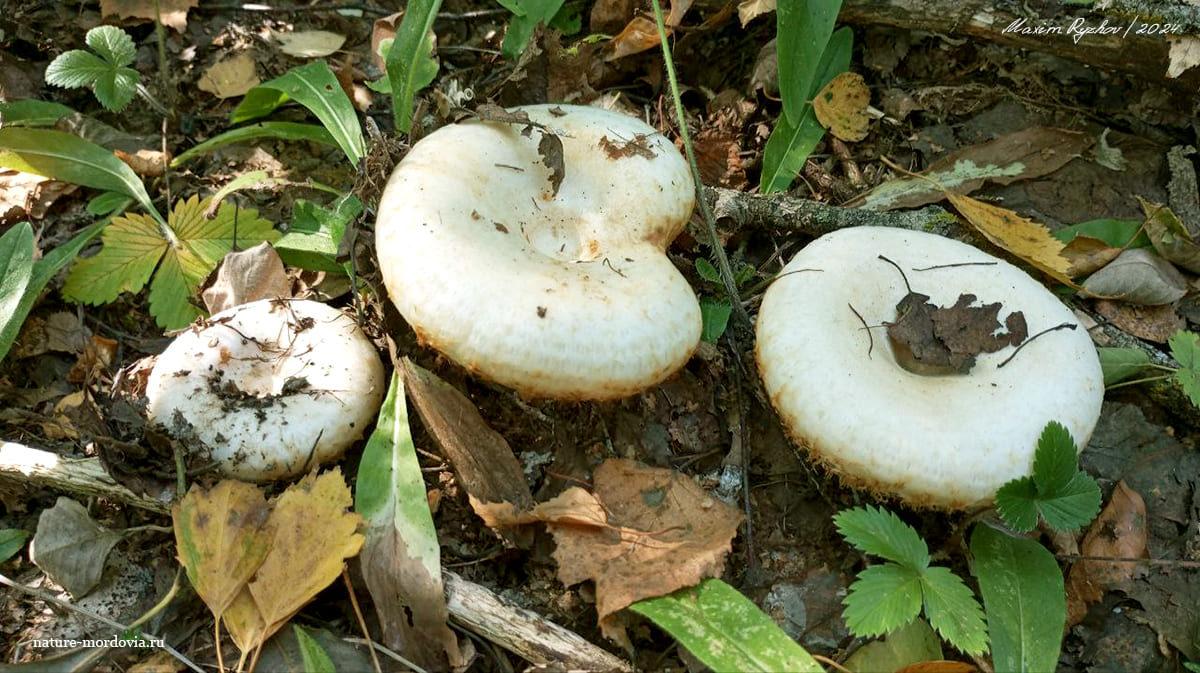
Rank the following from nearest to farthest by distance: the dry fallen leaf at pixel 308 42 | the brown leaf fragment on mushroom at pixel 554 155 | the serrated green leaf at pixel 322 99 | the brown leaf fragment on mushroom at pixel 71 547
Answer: the brown leaf fragment on mushroom at pixel 71 547
the brown leaf fragment on mushroom at pixel 554 155
the serrated green leaf at pixel 322 99
the dry fallen leaf at pixel 308 42

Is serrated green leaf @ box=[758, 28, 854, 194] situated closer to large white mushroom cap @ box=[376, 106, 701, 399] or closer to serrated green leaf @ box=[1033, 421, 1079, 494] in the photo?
large white mushroom cap @ box=[376, 106, 701, 399]

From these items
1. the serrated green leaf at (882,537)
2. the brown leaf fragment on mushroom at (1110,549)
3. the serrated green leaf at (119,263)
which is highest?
the serrated green leaf at (119,263)

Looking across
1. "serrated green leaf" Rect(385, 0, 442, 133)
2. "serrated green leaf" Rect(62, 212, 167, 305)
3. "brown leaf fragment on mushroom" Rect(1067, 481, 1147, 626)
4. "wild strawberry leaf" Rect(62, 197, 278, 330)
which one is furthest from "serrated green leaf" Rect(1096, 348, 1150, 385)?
"serrated green leaf" Rect(62, 212, 167, 305)

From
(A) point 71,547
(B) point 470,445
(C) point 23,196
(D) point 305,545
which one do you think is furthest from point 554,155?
(C) point 23,196

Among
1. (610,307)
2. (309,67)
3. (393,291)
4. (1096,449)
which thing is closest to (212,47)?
(309,67)

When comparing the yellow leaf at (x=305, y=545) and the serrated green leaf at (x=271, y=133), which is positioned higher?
the serrated green leaf at (x=271, y=133)

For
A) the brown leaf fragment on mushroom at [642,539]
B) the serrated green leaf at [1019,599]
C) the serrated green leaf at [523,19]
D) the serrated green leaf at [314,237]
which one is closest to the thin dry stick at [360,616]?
the brown leaf fragment on mushroom at [642,539]

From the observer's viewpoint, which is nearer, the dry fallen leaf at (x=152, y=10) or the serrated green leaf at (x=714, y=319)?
the serrated green leaf at (x=714, y=319)

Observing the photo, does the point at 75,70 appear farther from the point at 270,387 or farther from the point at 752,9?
the point at 752,9

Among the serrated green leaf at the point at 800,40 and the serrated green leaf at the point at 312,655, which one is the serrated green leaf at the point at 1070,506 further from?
the serrated green leaf at the point at 312,655
